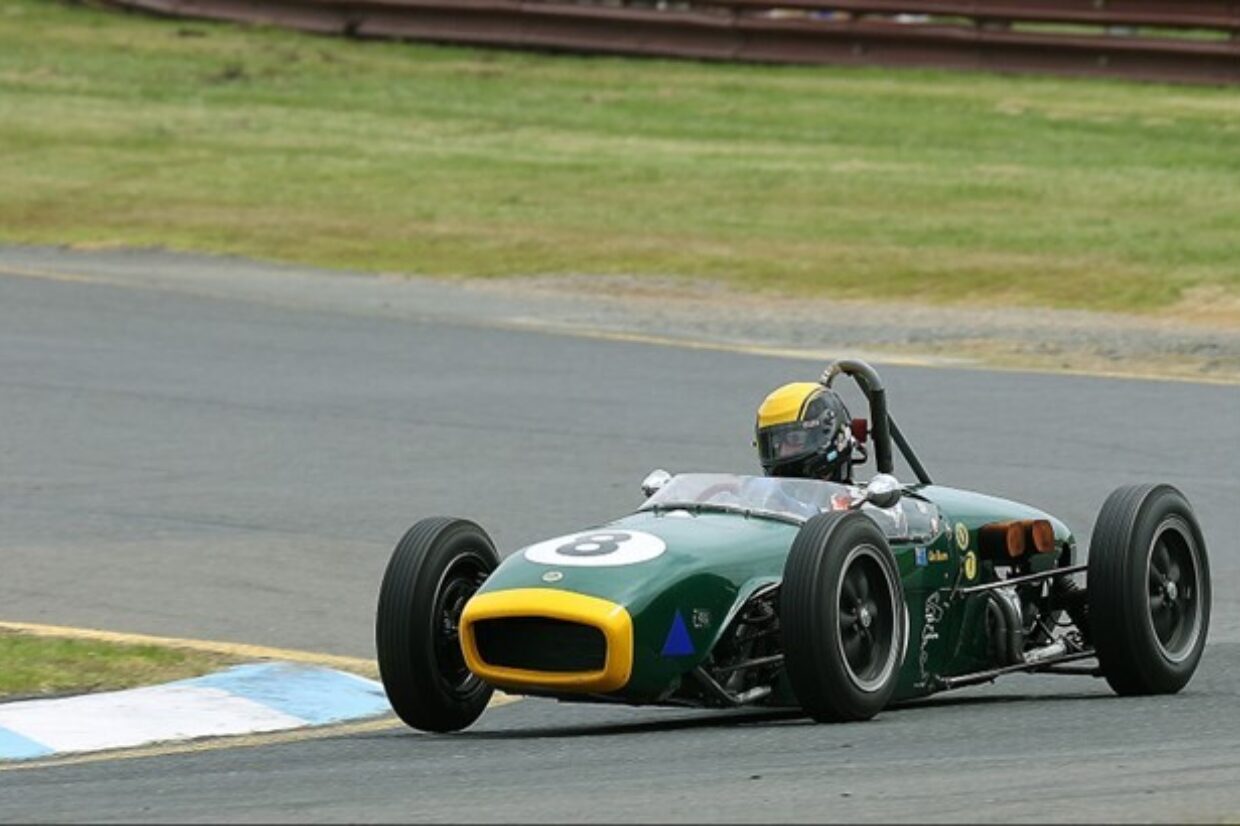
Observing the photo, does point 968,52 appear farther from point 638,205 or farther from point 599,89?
point 638,205

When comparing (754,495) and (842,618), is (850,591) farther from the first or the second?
(754,495)

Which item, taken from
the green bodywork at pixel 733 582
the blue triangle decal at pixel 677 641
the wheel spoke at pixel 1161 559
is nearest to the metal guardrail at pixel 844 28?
the wheel spoke at pixel 1161 559

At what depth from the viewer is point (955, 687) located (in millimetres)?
9586

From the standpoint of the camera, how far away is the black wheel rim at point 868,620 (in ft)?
28.8

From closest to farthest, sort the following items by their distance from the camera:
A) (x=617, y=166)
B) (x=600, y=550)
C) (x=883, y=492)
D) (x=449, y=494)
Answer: (x=600, y=550), (x=883, y=492), (x=449, y=494), (x=617, y=166)

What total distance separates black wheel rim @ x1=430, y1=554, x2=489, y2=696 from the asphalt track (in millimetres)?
205

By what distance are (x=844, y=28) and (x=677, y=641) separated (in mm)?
23686

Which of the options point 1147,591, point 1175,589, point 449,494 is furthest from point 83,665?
point 449,494

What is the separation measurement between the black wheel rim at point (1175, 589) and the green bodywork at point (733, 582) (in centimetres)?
51

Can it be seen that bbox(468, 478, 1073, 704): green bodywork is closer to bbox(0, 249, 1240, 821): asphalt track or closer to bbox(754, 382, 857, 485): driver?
bbox(0, 249, 1240, 821): asphalt track

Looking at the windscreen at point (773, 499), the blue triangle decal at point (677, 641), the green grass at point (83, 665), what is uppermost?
the windscreen at point (773, 499)

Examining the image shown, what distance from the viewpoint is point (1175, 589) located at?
992 centimetres

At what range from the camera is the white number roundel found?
8.60m

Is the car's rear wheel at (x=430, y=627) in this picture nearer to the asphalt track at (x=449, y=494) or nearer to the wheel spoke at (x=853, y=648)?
the asphalt track at (x=449, y=494)
